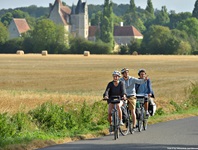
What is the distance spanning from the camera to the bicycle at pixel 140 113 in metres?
19.8

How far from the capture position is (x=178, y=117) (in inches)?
1005

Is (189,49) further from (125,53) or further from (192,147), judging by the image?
(192,147)

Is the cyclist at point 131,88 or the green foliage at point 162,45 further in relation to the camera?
the green foliage at point 162,45

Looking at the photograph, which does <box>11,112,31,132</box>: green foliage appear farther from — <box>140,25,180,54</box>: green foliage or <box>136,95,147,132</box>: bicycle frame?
<box>140,25,180,54</box>: green foliage

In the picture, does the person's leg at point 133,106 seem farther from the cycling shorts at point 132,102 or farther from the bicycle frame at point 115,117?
the bicycle frame at point 115,117

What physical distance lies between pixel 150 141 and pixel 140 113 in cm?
320

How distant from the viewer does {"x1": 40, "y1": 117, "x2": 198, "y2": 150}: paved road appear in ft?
50.7

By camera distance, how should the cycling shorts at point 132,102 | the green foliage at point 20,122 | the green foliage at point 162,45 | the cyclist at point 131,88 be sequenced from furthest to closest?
the green foliage at point 162,45, the cycling shorts at point 132,102, the cyclist at point 131,88, the green foliage at point 20,122

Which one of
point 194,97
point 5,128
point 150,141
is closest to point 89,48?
point 194,97

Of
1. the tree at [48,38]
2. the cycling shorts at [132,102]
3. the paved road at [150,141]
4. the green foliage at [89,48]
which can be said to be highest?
the cycling shorts at [132,102]

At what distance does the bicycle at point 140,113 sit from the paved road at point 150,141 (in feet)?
0.81

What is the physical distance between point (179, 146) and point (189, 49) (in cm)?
12683

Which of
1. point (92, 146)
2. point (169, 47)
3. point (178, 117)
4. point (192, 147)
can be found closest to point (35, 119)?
point (92, 146)

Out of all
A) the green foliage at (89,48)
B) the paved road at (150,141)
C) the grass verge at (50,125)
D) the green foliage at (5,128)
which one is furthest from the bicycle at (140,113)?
the green foliage at (89,48)
